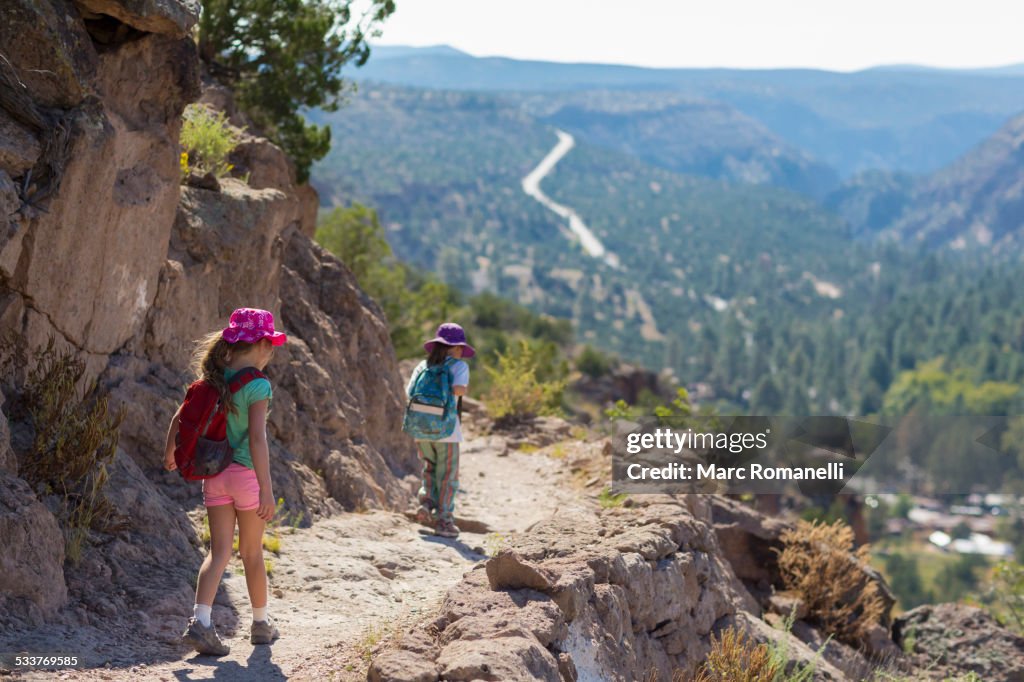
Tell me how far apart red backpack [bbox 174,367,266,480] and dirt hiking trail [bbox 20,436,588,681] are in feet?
2.74

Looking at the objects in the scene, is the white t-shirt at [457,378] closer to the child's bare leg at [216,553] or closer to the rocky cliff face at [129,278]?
the rocky cliff face at [129,278]

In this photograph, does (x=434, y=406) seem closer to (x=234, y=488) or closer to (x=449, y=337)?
(x=449, y=337)

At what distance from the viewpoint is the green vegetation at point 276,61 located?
12.3 metres

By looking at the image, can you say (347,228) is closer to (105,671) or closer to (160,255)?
(160,255)

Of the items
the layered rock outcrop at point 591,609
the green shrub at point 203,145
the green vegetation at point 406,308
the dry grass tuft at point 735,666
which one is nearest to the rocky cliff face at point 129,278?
the green shrub at point 203,145

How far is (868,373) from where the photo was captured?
16250 cm

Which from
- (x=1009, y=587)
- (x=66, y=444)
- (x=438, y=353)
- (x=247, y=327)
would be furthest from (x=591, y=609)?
(x=1009, y=587)

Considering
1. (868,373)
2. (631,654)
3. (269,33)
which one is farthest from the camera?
(868,373)

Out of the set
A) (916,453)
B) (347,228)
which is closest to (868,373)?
(916,453)

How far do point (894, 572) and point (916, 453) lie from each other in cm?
3281

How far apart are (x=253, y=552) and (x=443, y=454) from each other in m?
3.12

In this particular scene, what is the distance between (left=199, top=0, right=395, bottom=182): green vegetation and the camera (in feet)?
40.4

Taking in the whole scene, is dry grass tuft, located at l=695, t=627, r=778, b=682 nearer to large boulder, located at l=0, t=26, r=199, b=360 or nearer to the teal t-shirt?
the teal t-shirt

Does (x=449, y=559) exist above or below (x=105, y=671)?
below
